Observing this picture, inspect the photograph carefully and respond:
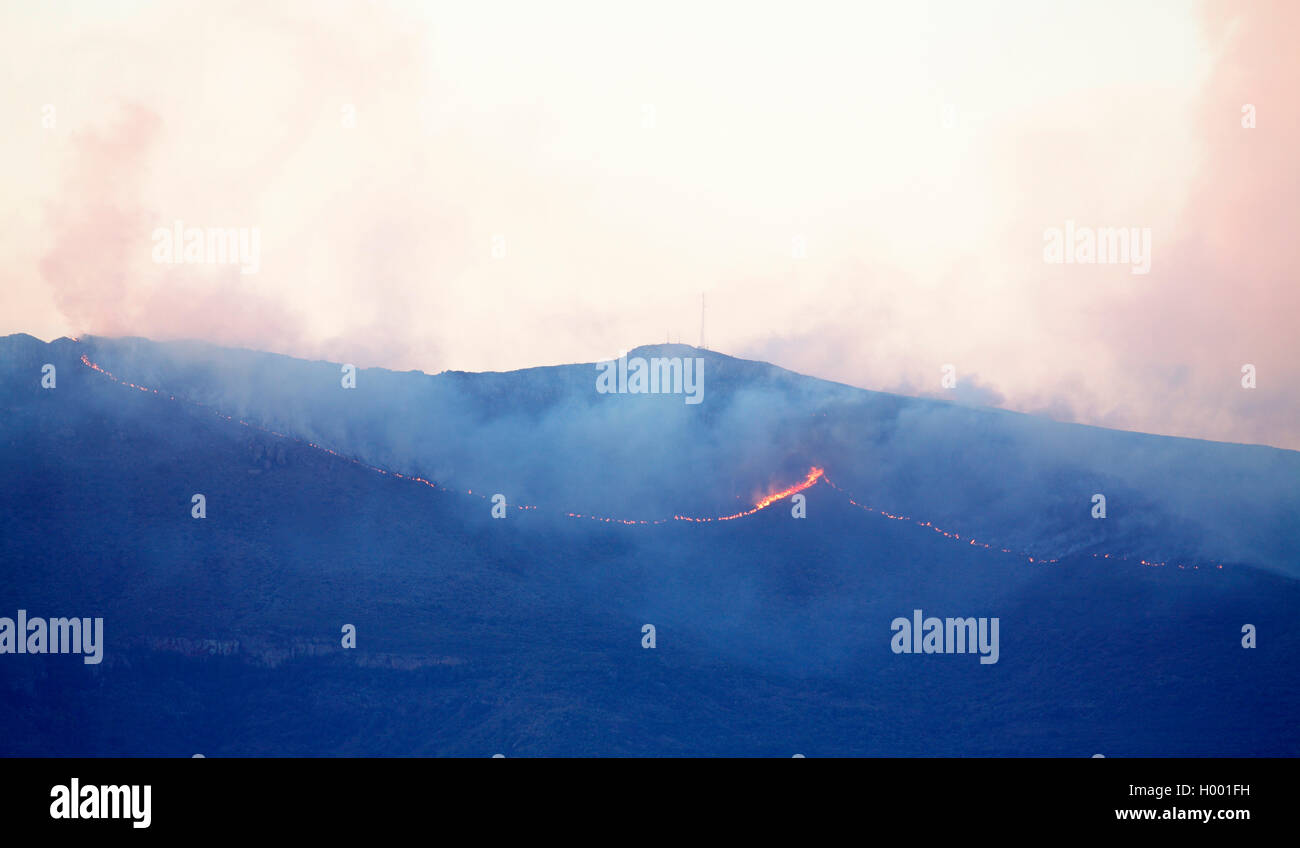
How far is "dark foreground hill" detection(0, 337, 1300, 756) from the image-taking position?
3741 cm

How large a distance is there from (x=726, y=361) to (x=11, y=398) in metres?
36.4

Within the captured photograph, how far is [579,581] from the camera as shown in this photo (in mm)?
47031

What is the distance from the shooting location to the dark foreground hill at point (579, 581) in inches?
1473

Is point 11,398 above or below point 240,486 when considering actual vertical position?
above

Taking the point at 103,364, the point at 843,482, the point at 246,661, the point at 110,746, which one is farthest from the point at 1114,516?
the point at 103,364

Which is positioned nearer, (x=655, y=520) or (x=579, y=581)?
(x=579, y=581)

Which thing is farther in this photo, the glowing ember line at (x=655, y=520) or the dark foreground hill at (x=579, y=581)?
the glowing ember line at (x=655, y=520)

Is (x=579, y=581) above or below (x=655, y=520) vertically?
below

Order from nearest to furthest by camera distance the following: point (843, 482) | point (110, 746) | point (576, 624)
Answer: point (110, 746), point (576, 624), point (843, 482)

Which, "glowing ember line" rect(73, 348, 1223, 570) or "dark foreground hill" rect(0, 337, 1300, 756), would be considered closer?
"dark foreground hill" rect(0, 337, 1300, 756)

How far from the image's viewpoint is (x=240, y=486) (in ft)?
161

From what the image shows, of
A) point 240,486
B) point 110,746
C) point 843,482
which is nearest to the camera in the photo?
point 110,746
